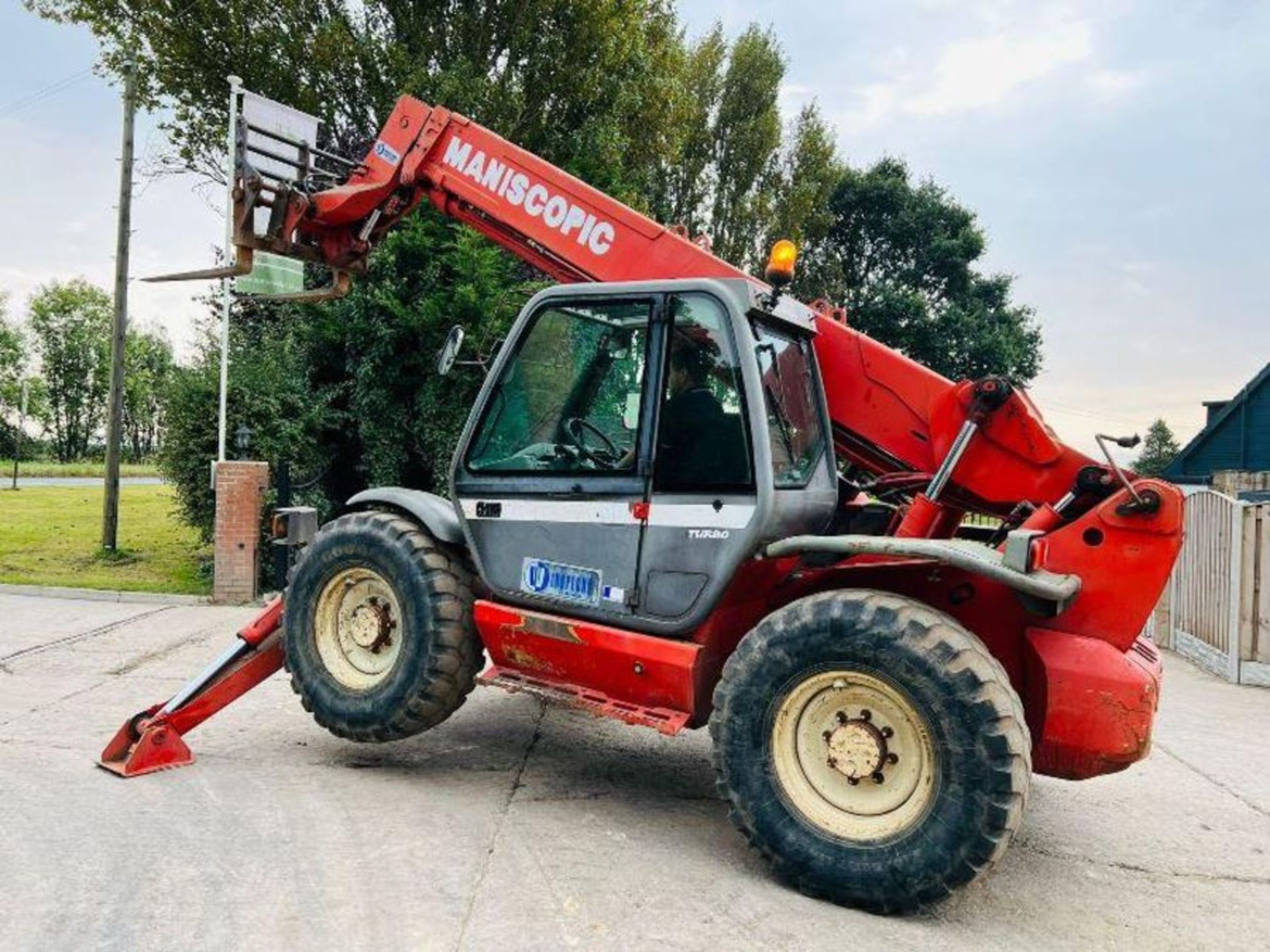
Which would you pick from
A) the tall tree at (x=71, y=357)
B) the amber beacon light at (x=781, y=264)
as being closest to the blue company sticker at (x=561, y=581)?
the amber beacon light at (x=781, y=264)

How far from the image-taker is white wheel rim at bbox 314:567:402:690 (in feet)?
14.9

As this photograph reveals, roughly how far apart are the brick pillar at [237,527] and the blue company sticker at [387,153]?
521 cm

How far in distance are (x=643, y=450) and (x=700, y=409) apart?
31cm

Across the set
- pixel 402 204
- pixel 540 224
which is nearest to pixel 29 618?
pixel 402 204

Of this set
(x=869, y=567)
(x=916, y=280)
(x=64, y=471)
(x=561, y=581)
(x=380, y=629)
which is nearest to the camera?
(x=869, y=567)

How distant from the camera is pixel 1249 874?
3.82 m

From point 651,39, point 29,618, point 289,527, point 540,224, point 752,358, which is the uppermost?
point 651,39

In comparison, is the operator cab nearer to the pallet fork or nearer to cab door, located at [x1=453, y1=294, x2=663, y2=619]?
cab door, located at [x1=453, y1=294, x2=663, y2=619]

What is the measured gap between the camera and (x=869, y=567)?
3.80 meters

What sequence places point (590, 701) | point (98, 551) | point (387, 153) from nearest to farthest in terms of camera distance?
1. point (590, 701)
2. point (387, 153)
3. point (98, 551)

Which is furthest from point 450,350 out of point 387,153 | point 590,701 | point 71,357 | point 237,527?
point 71,357

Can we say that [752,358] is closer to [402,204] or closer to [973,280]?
[402,204]

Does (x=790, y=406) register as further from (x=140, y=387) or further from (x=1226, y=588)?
(x=140, y=387)

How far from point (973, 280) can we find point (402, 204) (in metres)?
27.3
